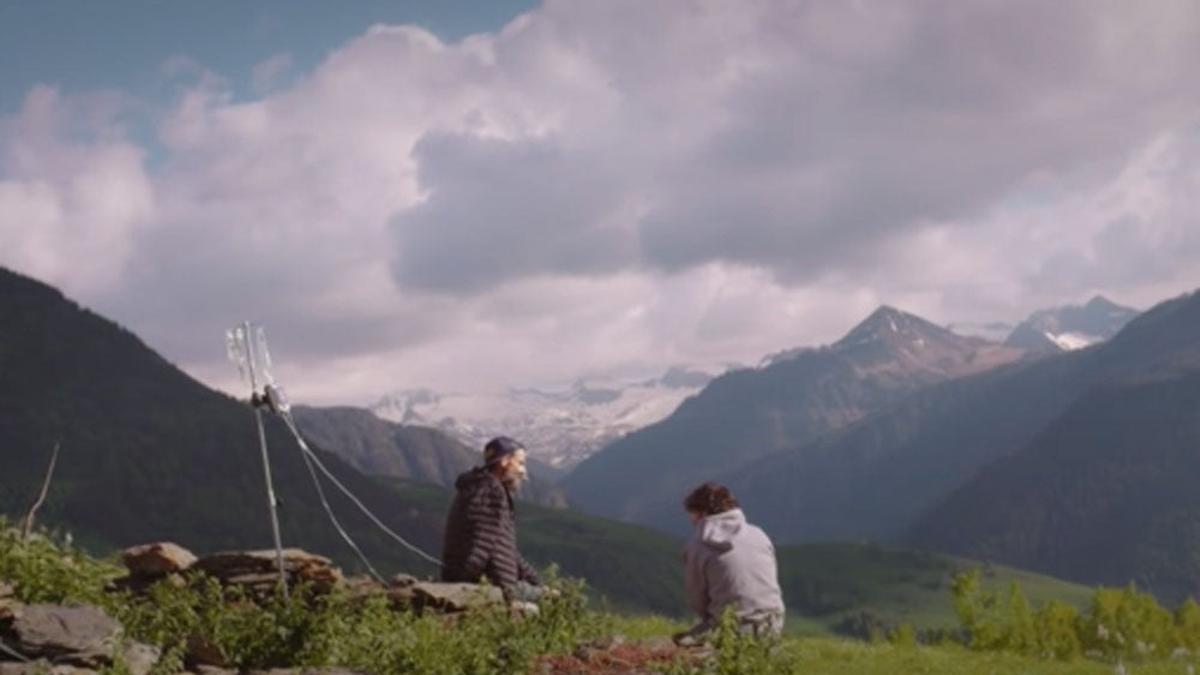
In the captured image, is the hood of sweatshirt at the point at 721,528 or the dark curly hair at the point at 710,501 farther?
the dark curly hair at the point at 710,501

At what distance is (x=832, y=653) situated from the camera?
2302 centimetres

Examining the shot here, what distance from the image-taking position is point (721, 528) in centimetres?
1533

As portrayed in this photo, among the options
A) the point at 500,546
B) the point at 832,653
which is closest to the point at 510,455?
the point at 500,546

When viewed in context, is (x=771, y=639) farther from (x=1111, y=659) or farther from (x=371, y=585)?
(x=1111, y=659)

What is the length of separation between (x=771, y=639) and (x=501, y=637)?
294cm

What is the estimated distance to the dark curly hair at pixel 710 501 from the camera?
15523mm

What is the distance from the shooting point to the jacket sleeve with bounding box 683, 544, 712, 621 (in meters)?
15.5

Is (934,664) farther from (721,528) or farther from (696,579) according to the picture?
(721,528)

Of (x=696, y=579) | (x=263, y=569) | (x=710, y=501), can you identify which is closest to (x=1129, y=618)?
(x=696, y=579)

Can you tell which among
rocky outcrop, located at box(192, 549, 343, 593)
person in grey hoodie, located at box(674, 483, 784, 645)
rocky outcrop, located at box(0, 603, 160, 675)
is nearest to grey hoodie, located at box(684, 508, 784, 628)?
person in grey hoodie, located at box(674, 483, 784, 645)

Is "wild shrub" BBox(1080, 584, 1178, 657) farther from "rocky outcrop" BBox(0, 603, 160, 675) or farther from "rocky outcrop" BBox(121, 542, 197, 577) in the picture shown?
"rocky outcrop" BBox(0, 603, 160, 675)

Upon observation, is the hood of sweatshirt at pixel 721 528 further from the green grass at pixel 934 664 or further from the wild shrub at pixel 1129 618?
the wild shrub at pixel 1129 618

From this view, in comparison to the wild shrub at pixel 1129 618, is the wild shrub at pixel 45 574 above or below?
above

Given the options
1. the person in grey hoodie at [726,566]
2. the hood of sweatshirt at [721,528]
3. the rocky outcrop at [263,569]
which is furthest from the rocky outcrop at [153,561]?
the hood of sweatshirt at [721,528]
